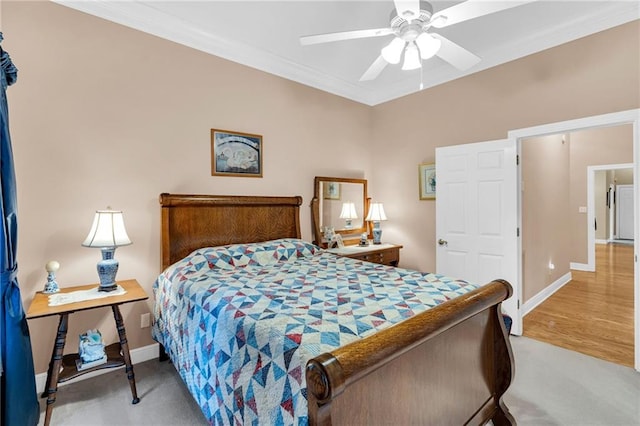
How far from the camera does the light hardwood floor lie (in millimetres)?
2926

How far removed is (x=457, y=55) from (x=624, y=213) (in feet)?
39.3

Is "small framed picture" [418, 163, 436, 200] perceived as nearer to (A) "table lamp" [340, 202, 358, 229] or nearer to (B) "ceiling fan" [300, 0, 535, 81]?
(A) "table lamp" [340, 202, 358, 229]

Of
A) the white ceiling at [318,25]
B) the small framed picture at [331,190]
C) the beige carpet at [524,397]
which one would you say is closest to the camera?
the beige carpet at [524,397]

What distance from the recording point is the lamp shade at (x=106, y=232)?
7.13ft

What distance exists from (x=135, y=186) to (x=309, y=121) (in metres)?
2.08

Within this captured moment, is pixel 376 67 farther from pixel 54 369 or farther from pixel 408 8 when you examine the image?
pixel 54 369

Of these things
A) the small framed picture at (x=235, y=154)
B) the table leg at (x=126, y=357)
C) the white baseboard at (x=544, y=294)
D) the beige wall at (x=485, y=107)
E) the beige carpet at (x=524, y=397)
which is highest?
the beige wall at (x=485, y=107)

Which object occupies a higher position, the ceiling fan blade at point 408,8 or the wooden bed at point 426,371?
the ceiling fan blade at point 408,8

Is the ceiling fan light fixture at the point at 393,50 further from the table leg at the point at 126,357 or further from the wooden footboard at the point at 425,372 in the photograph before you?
the table leg at the point at 126,357

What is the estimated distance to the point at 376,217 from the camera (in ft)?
13.8

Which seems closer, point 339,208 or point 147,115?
point 147,115

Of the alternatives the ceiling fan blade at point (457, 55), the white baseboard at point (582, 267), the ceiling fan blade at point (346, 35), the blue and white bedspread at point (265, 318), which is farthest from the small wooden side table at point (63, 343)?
the white baseboard at point (582, 267)

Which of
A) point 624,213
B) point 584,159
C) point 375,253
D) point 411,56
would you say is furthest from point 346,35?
point 624,213

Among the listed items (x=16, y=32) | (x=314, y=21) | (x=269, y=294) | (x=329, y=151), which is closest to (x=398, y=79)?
(x=329, y=151)
